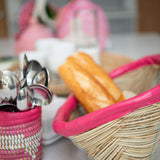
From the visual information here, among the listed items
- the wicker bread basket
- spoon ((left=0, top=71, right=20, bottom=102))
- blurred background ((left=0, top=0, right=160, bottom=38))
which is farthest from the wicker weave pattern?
blurred background ((left=0, top=0, right=160, bottom=38))

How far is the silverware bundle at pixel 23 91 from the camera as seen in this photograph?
13.8 inches

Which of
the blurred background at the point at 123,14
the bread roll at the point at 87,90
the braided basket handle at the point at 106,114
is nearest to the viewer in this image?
the braided basket handle at the point at 106,114

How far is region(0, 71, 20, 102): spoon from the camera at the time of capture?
1.14ft

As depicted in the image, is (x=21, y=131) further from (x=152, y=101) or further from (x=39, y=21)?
(x=39, y=21)

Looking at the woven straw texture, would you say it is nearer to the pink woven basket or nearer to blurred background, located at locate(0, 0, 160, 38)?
the pink woven basket

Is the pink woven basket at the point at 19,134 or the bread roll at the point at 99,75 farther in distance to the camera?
the bread roll at the point at 99,75

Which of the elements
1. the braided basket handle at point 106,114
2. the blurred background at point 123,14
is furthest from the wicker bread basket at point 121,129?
the blurred background at point 123,14

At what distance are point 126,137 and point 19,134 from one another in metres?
0.15

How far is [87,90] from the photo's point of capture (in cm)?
48

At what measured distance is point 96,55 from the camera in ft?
2.68

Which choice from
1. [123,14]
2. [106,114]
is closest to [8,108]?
[106,114]

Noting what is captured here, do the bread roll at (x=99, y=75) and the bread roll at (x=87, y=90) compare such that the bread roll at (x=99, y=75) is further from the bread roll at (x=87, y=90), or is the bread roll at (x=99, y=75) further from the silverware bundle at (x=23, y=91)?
the silverware bundle at (x=23, y=91)

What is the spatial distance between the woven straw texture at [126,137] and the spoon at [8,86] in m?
0.10

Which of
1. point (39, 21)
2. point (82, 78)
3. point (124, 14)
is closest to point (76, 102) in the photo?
point (82, 78)
